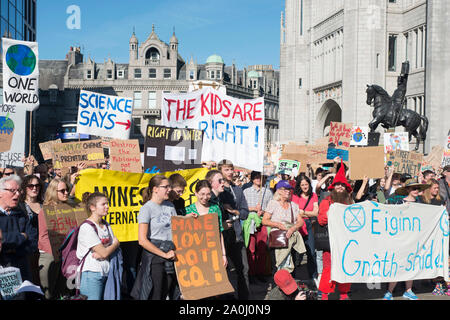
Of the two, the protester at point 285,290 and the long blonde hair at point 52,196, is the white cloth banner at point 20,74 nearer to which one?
the long blonde hair at point 52,196

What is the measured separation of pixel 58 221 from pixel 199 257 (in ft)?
6.10

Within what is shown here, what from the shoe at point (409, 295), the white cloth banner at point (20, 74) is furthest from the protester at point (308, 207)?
the white cloth banner at point (20, 74)

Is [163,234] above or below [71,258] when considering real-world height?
above

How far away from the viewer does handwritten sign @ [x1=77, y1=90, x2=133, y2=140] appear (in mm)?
13180

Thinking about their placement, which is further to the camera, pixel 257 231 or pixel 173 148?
pixel 257 231

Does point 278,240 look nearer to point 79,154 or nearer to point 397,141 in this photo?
point 79,154

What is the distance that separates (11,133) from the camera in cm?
1313

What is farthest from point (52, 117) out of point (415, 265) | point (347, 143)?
point (415, 265)

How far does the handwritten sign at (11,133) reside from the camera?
1298 cm

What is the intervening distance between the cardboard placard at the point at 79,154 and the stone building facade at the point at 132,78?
60592mm

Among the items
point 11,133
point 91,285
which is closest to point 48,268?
point 91,285

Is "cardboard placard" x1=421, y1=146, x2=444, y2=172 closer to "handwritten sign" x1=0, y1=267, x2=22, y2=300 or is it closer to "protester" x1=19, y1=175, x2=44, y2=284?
"protester" x1=19, y1=175, x2=44, y2=284
